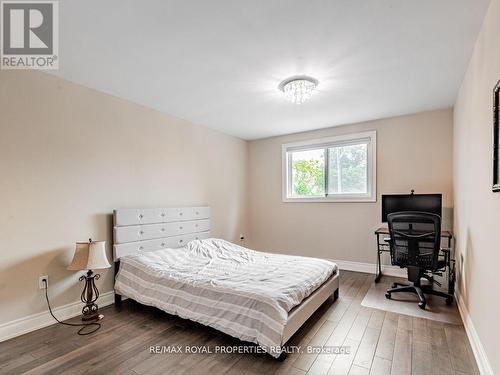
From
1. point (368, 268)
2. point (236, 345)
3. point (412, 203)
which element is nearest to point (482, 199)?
point (412, 203)

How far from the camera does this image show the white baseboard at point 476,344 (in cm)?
169

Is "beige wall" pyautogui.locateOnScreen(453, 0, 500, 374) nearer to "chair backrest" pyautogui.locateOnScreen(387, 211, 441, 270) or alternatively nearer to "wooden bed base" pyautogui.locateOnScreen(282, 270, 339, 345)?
"chair backrest" pyautogui.locateOnScreen(387, 211, 441, 270)

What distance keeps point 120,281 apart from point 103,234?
1.88 feet

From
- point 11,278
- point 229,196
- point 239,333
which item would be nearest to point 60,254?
point 11,278

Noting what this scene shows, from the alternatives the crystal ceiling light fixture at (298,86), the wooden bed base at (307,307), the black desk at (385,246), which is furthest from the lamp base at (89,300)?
the black desk at (385,246)

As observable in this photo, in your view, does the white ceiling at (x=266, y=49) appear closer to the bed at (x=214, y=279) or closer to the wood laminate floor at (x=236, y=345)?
the bed at (x=214, y=279)

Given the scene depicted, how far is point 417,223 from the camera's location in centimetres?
292

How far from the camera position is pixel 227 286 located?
7.32 feet

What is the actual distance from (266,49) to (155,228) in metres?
2.49

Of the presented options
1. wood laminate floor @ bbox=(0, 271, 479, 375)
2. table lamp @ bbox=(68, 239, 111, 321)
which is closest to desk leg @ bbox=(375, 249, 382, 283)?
wood laminate floor @ bbox=(0, 271, 479, 375)

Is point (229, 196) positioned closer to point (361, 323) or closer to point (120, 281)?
point (120, 281)

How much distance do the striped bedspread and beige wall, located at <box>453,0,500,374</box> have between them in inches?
48.6

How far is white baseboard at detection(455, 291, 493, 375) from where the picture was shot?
1689 millimetres

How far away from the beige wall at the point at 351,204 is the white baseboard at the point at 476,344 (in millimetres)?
1575
